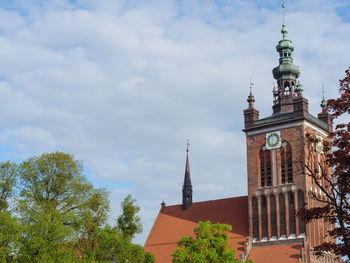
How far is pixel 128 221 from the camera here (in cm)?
5103

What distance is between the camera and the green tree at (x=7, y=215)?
118ft

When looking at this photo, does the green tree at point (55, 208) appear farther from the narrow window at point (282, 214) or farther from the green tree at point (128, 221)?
the narrow window at point (282, 214)

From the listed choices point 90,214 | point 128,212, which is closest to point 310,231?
point 128,212

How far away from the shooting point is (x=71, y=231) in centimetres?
3716

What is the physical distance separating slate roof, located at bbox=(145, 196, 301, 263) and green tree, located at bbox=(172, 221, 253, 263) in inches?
436

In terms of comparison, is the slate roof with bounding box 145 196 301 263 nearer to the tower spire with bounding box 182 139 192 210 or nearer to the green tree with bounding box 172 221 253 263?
the tower spire with bounding box 182 139 192 210

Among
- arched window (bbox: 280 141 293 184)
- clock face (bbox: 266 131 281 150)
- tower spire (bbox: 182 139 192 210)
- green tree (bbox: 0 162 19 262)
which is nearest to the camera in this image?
green tree (bbox: 0 162 19 262)

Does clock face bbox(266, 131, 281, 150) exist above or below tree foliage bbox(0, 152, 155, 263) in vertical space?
above

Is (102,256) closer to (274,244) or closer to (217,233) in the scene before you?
(217,233)

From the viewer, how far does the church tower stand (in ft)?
179

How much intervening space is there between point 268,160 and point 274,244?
8.61 metres

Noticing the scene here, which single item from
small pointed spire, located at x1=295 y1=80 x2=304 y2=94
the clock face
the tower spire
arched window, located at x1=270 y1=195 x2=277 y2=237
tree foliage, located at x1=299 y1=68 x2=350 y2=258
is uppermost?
small pointed spire, located at x1=295 y1=80 x2=304 y2=94

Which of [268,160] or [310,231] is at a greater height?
[268,160]

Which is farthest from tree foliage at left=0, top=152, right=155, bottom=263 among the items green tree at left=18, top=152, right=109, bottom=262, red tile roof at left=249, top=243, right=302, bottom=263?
red tile roof at left=249, top=243, right=302, bottom=263
